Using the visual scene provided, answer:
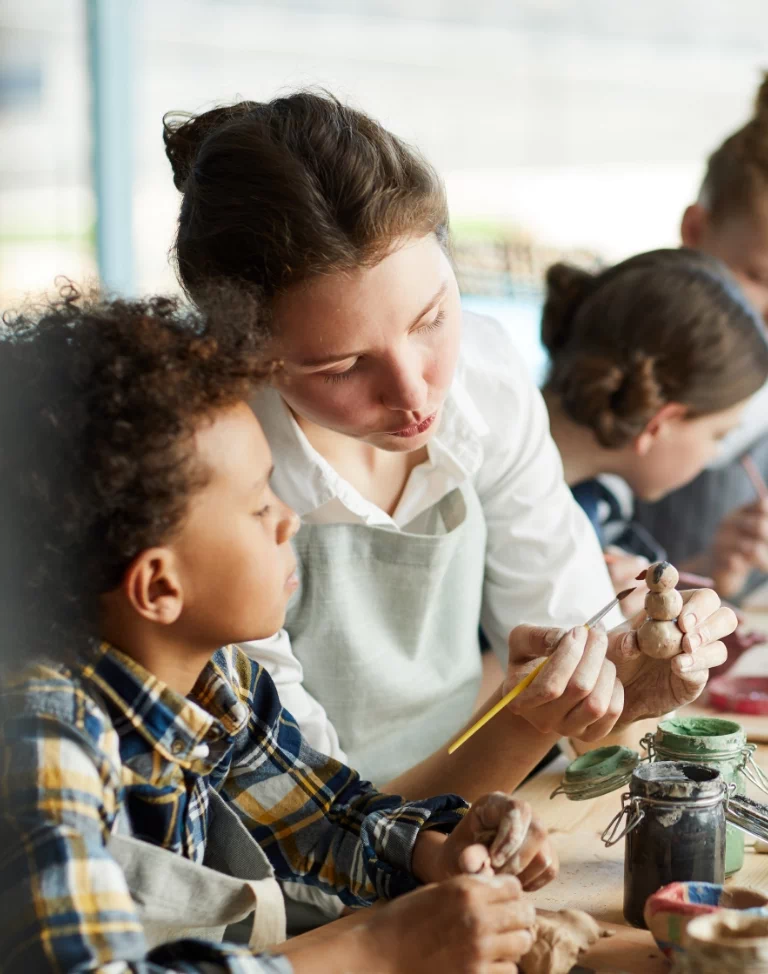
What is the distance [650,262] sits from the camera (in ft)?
5.20

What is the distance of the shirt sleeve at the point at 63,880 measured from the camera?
23.9 inches

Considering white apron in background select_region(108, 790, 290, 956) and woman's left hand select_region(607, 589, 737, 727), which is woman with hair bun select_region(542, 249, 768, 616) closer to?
woman's left hand select_region(607, 589, 737, 727)

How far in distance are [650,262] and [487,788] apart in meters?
0.89

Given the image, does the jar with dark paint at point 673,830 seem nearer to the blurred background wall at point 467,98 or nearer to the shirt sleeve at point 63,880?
the shirt sleeve at point 63,880

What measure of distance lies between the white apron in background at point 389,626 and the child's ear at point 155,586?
36 centimetres

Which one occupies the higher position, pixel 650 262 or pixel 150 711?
pixel 650 262

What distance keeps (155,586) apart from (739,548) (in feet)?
4.17

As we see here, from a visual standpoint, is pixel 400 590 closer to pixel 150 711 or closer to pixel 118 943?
pixel 150 711

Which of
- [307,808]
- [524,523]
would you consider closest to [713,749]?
[307,808]

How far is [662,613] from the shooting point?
88cm

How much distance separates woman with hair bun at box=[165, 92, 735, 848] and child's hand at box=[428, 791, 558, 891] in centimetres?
1

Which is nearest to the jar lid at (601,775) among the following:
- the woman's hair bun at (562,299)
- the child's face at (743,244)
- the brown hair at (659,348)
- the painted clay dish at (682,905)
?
the painted clay dish at (682,905)

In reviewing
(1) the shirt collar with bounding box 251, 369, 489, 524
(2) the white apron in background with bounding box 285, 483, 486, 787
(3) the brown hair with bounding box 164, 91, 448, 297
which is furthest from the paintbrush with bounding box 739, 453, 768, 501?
(3) the brown hair with bounding box 164, 91, 448, 297

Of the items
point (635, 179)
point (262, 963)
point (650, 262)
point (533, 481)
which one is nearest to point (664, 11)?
point (635, 179)
